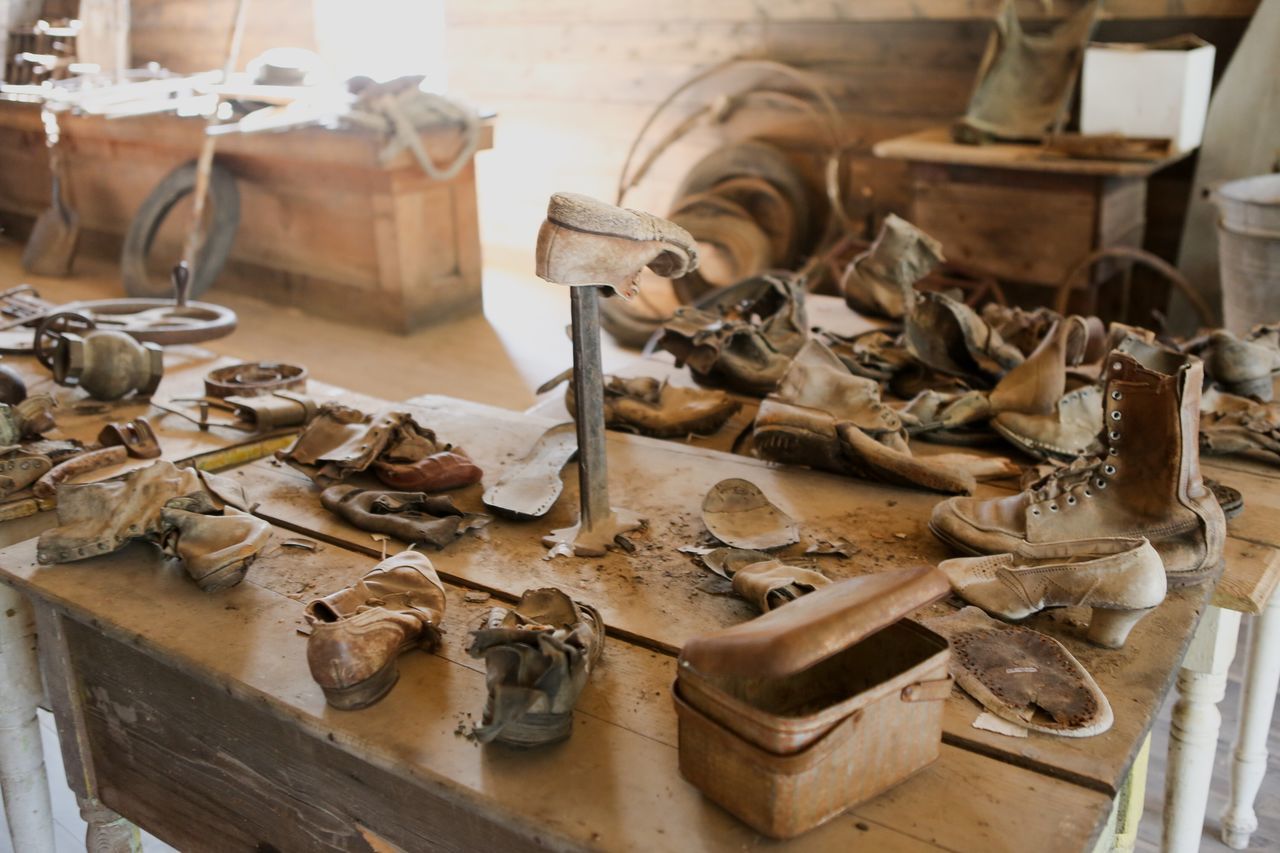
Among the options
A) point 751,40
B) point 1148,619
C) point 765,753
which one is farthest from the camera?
point 751,40

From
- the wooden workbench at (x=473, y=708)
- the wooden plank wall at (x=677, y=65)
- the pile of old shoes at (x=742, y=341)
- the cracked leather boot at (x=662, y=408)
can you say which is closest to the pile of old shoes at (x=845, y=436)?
the wooden workbench at (x=473, y=708)

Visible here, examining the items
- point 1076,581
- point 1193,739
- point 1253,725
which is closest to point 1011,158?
point 1253,725

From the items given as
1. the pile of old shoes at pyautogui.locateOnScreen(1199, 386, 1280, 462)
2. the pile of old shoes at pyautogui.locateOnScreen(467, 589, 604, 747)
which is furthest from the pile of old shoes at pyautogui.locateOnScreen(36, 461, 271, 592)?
the pile of old shoes at pyautogui.locateOnScreen(1199, 386, 1280, 462)

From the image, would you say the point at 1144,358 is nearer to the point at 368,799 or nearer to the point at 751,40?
the point at 368,799

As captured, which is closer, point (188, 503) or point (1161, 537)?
point (1161, 537)

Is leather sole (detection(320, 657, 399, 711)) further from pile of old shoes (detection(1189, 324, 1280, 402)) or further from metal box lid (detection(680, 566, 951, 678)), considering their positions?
pile of old shoes (detection(1189, 324, 1280, 402))

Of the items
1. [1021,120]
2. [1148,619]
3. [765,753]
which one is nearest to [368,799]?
[765,753]

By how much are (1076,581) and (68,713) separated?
5.00 ft

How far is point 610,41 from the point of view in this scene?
6020 mm

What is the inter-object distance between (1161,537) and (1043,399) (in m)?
0.55

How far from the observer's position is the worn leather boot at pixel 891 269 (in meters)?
2.82

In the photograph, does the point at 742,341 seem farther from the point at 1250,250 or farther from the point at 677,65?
the point at 677,65

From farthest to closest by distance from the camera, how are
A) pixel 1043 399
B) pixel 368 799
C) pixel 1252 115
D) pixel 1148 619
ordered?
1. pixel 1252 115
2. pixel 1043 399
3. pixel 1148 619
4. pixel 368 799

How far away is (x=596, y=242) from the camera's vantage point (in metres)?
1.59
